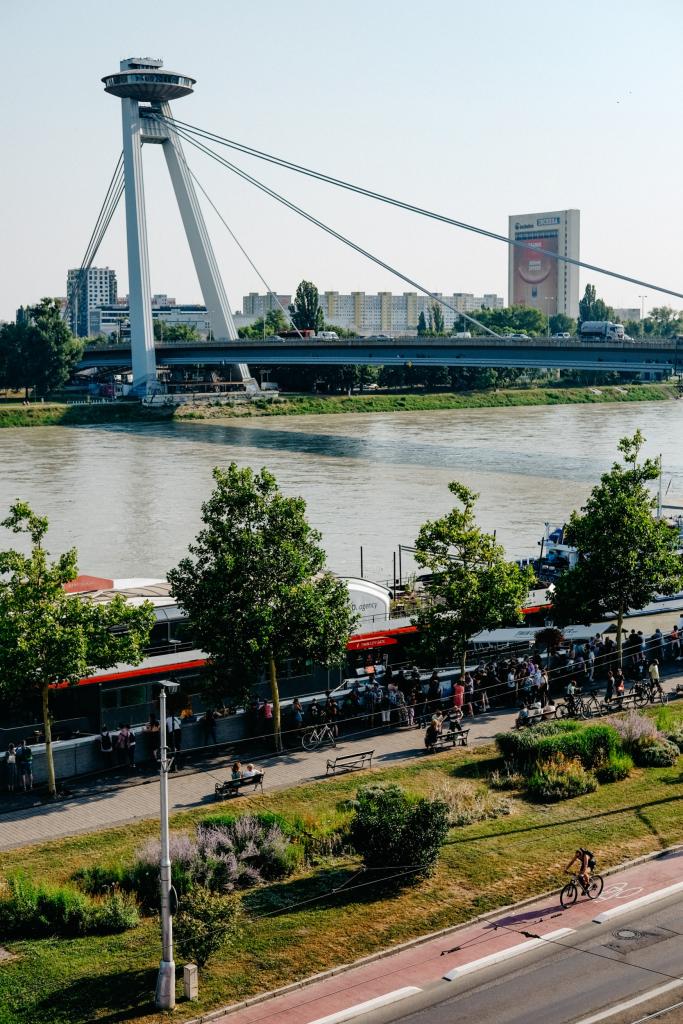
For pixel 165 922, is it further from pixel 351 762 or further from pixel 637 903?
pixel 351 762

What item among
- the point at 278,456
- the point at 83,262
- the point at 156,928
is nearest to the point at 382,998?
the point at 156,928

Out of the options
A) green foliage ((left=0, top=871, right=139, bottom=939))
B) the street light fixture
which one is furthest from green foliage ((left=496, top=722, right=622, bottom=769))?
the street light fixture

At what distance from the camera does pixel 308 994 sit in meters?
9.27

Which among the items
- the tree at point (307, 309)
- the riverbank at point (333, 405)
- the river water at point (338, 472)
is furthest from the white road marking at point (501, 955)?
the tree at point (307, 309)

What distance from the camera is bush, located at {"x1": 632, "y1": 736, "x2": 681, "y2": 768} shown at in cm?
1443

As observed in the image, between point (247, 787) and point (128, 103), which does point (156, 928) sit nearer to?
point (247, 787)

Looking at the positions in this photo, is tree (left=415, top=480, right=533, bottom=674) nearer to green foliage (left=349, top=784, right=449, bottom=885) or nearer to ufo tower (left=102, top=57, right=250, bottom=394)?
green foliage (left=349, top=784, right=449, bottom=885)

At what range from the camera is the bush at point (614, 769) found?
1397 cm

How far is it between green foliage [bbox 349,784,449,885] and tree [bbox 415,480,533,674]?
548 cm

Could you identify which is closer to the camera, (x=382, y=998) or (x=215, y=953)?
(x=382, y=998)

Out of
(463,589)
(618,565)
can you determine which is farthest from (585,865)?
(618,565)

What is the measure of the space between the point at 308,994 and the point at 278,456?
4186cm

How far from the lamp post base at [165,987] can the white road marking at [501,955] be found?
1.99 metres

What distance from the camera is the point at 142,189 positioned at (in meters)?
72.2
